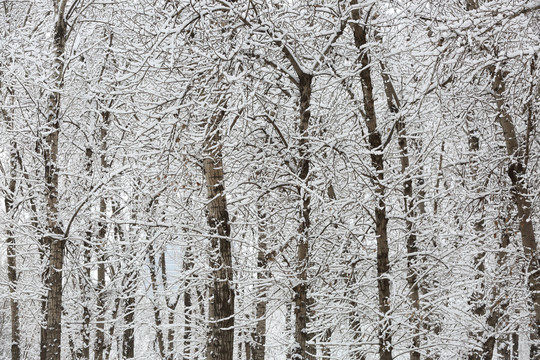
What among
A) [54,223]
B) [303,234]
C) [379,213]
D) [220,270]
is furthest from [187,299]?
[303,234]

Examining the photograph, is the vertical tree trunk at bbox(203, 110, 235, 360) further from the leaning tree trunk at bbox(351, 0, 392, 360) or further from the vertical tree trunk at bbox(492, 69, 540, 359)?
the vertical tree trunk at bbox(492, 69, 540, 359)

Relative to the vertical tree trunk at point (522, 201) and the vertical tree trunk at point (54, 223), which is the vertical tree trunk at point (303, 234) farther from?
the vertical tree trunk at point (54, 223)

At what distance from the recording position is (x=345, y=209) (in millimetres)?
7574

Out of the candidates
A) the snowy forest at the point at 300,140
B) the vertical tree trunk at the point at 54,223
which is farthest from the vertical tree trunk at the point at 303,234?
the vertical tree trunk at the point at 54,223

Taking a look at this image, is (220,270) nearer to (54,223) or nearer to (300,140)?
(300,140)

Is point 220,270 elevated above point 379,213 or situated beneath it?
situated beneath

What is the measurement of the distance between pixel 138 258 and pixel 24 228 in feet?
13.0

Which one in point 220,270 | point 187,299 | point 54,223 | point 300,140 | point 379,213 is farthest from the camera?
point 187,299

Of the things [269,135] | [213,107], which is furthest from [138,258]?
[213,107]

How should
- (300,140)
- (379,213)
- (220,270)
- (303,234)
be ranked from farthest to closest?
(379,213) < (300,140) < (220,270) < (303,234)

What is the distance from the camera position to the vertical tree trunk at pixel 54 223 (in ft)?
24.6

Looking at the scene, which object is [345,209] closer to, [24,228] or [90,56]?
[24,228]

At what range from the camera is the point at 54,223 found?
8281 mm

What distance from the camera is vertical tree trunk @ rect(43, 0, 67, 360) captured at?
24.6ft
